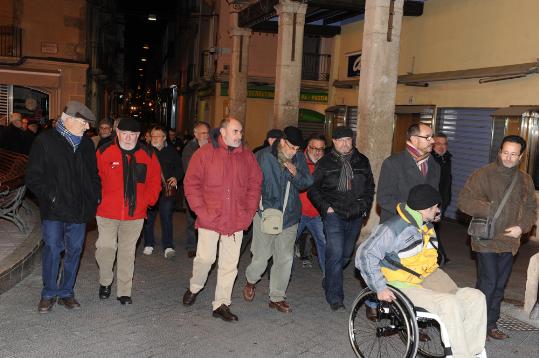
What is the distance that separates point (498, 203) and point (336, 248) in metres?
1.71

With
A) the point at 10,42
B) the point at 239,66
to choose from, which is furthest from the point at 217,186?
the point at 10,42

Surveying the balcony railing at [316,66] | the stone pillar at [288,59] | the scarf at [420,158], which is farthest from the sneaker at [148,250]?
the balcony railing at [316,66]

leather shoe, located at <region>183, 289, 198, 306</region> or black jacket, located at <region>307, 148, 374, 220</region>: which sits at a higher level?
black jacket, located at <region>307, 148, 374, 220</region>

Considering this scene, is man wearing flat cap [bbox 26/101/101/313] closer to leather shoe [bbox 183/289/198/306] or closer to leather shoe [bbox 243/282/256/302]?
leather shoe [bbox 183/289/198/306]

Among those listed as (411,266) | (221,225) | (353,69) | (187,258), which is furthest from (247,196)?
(353,69)

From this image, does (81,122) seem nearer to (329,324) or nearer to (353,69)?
(329,324)

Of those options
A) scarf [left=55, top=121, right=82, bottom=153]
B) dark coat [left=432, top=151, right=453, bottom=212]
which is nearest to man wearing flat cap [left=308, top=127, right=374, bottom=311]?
scarf [left=55, top=121, right=82, bottom=153]

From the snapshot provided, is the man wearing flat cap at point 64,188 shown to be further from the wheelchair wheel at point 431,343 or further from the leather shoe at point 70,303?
the wheelchair wheel at point 431,343

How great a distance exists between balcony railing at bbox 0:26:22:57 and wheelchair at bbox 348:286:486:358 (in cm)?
2374

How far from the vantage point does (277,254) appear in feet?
20.5

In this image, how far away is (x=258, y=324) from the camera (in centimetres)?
573

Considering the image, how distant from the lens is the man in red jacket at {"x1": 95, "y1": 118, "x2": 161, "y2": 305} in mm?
5941

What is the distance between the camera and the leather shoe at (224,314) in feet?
18.9

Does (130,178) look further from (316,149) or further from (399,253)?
(399,253)
